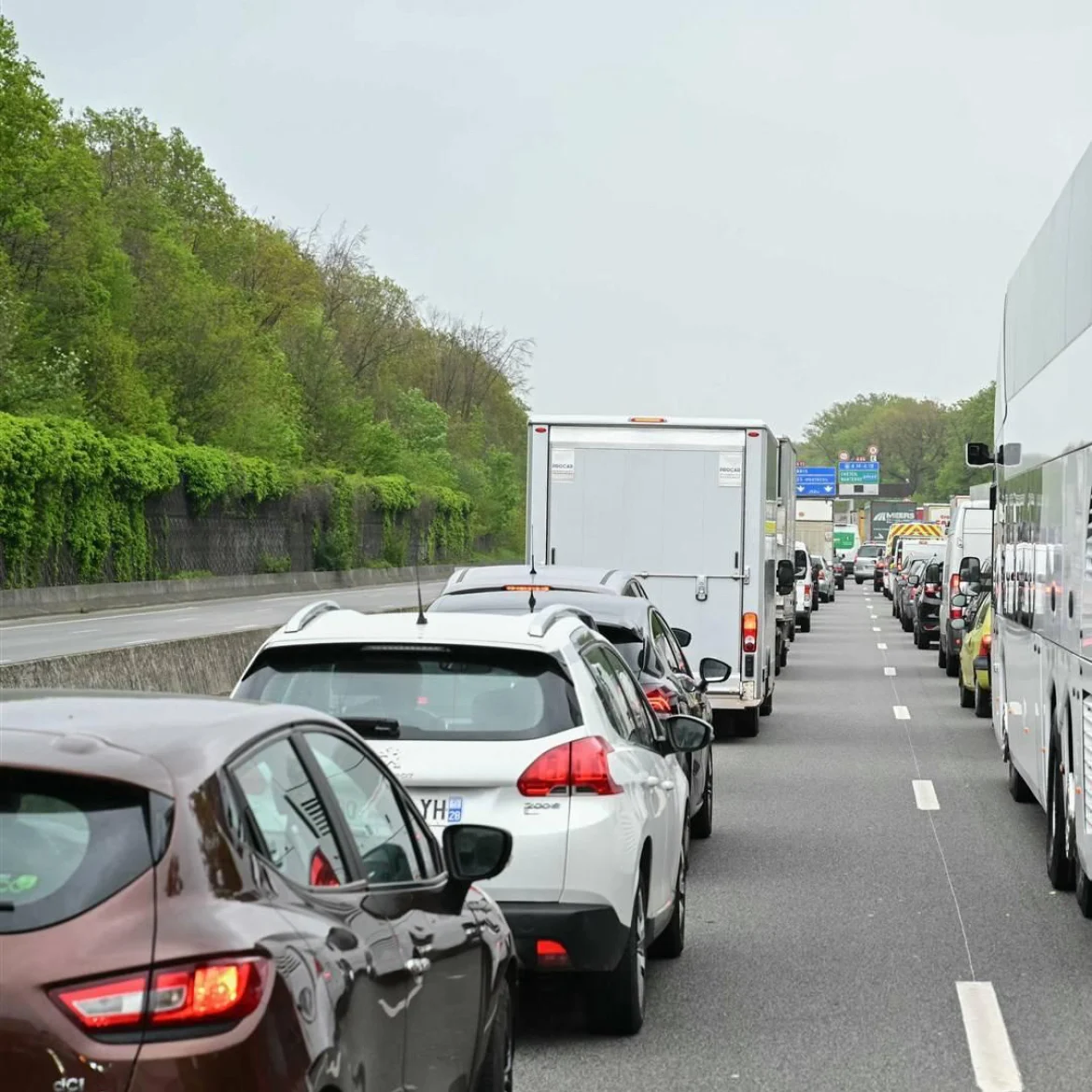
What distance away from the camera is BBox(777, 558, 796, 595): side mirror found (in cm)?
2384

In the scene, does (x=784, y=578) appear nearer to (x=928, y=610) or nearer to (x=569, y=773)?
(x=928, y=610)

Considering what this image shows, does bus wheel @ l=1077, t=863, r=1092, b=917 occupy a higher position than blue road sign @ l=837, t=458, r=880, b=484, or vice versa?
blue road sign @ l=837, t=458, r=880, b=484

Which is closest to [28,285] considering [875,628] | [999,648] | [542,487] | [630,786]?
[875,628]

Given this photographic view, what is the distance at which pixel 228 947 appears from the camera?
374cm

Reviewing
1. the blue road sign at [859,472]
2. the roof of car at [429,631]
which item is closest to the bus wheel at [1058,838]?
the roof of car at [429,631]

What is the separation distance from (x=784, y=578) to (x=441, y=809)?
661 inches

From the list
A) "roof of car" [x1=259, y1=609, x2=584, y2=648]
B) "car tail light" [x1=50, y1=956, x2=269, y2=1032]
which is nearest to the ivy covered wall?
"roof of car" [x1=259, y1=609, x2=584, y2=648]

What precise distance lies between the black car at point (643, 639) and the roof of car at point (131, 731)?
691 cm

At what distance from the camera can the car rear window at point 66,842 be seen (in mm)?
3744

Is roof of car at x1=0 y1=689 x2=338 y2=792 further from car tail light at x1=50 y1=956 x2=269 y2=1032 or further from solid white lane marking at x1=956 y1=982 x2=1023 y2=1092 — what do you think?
solid white lane marking at x1=956 y1=982 x2=1023 y2=1092

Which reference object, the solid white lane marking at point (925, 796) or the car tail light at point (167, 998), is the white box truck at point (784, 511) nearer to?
the solid white lane marking at point (925, 796)

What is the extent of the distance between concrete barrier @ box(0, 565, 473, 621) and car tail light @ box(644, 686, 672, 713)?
105 feet

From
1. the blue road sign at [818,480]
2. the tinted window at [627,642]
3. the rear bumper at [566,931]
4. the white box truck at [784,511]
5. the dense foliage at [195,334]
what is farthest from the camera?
the blue road sign at [818,480]

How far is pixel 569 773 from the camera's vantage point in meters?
7.54
